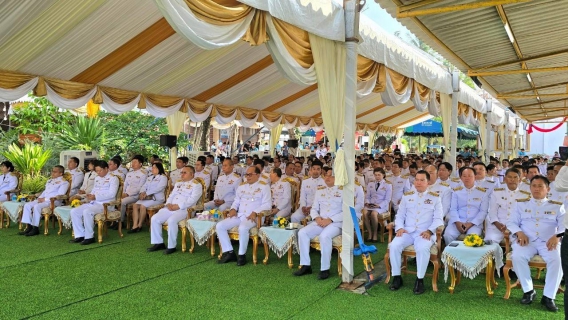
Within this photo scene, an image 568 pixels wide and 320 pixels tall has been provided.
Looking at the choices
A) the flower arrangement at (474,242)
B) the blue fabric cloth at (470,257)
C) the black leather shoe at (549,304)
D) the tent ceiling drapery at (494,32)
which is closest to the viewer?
the black leather shoe at (549,304)

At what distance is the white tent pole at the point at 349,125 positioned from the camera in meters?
5.07

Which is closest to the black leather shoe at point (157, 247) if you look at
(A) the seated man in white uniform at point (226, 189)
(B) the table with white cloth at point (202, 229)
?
(B) the table with white cloth at point (202, 229)

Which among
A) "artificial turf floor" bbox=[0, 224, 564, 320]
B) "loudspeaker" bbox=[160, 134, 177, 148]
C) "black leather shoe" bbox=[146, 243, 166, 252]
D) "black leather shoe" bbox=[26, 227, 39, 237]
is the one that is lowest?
"artificial turf floor" bbox=[0, 224, 564, 320]

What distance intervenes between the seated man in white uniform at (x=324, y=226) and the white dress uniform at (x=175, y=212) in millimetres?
1976

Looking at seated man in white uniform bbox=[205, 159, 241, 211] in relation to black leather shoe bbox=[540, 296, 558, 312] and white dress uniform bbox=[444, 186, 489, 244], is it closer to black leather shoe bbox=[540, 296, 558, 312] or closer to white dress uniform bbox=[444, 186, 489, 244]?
white dress uniform bbox=[444, 186, 489, 244]

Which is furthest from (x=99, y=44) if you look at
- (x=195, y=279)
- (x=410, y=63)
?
(x=410, y=63)

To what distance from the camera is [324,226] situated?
5.55 meters

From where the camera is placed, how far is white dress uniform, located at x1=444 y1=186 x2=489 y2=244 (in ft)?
18.4

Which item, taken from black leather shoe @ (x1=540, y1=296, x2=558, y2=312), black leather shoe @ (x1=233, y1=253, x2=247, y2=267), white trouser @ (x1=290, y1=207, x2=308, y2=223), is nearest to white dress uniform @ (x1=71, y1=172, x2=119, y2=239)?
black leather shoe @ (x1=233, y1=253, x2=247, y2=267)

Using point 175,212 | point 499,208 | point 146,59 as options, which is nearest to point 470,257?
point 499,208

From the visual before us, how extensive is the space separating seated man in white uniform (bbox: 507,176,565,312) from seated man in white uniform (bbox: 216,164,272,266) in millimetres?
3059

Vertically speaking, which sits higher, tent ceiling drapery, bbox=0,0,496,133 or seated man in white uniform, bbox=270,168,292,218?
tent ceiling drapery, bbox=0,0,496,133

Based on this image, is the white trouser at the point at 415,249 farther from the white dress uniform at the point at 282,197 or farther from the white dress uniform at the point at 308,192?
the white dress uniform at the point at 282,197

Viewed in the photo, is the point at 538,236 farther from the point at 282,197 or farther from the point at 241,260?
the point at 282,197
